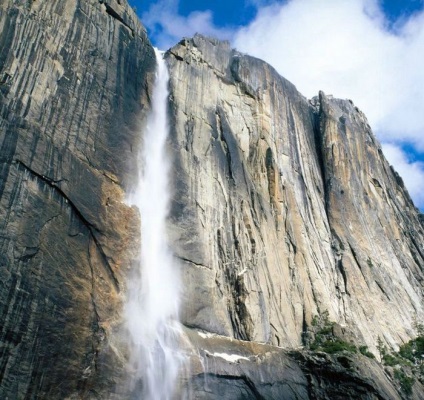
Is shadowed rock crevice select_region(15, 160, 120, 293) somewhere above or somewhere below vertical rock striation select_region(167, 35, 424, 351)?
below

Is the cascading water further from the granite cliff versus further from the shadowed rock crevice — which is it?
the shadowed rock crevice

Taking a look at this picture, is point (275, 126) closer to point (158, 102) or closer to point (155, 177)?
point (158, 102)

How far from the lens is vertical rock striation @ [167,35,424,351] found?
2359 cm

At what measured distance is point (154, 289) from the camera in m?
20.1

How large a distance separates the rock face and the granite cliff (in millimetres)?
57

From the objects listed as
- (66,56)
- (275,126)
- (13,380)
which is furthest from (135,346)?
(275,126)

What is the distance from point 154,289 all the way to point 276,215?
1316cm

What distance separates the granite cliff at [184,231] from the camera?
623 inches

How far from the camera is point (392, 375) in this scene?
84.9ft

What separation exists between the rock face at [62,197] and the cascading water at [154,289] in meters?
0.95

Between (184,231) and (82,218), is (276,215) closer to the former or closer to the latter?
(184,231)

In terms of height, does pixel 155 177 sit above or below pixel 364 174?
below

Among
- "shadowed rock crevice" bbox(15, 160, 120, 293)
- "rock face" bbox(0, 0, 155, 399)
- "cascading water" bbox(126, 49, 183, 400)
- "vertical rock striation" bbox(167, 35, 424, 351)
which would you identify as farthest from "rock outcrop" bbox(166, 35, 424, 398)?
"rock face" bbox(0, 0, 155, 399)

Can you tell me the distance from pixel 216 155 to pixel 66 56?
33.1 ft
